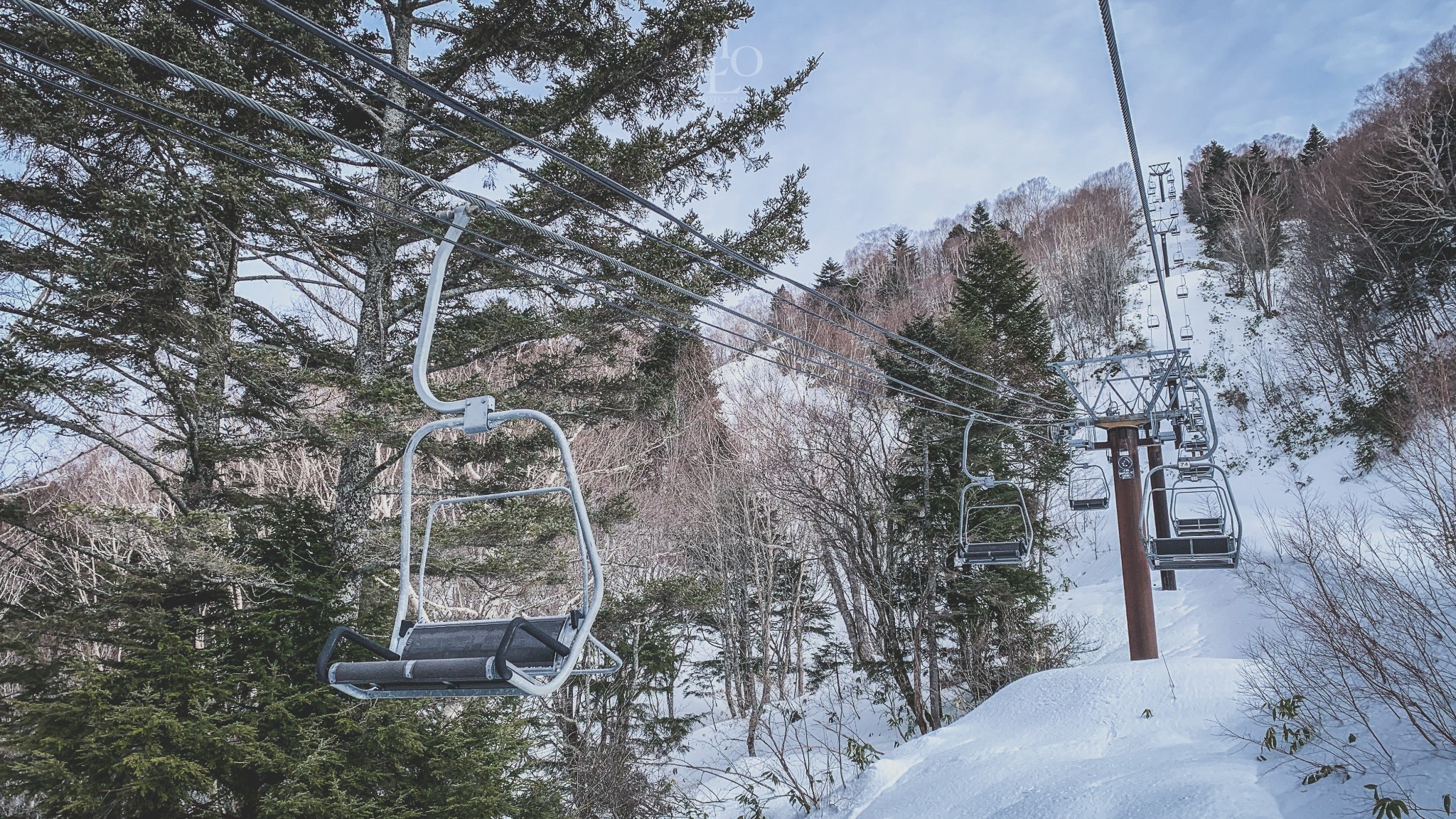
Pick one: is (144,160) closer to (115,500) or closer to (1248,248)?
(115,500)

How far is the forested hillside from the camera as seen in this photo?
22.8 feet

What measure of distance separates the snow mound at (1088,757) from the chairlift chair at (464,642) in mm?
5158

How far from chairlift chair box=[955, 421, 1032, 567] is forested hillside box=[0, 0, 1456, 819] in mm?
286

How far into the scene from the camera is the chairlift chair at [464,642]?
2971 millimetres

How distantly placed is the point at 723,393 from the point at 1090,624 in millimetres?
11045

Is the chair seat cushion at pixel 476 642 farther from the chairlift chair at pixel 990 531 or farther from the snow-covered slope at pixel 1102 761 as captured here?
the chairlift chair at pixel 990 531

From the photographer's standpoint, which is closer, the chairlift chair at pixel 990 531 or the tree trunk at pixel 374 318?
the chairlift chair at pixel 990 531

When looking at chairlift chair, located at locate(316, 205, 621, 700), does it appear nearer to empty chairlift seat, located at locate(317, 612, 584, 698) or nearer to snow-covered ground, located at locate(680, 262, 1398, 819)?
empty chairlift seat, located at locate(317, 612, 584, 698)

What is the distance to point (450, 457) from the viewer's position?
10023 millimetres

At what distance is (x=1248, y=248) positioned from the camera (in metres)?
34.7

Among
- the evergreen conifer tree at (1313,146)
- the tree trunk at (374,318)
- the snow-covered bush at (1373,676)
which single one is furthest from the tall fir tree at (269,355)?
the evergreen conifer tree at (1313,146)

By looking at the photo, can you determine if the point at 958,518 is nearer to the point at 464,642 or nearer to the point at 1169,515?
the point at 1169,515

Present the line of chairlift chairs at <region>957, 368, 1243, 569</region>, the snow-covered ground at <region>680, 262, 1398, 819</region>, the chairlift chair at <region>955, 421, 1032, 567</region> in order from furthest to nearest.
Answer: the chairlift chair at <region>955, 421, 1032, 567</region> → the line of chairlift chairs at <region>957, 368, 1243, 569</region> → the snow-covered ground at <region>680, 262, 1398, 819</region>

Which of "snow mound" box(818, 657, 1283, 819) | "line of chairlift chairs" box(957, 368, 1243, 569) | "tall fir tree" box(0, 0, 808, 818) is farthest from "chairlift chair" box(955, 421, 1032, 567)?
"tall fir tree" box(0, 0, 808, 818)
